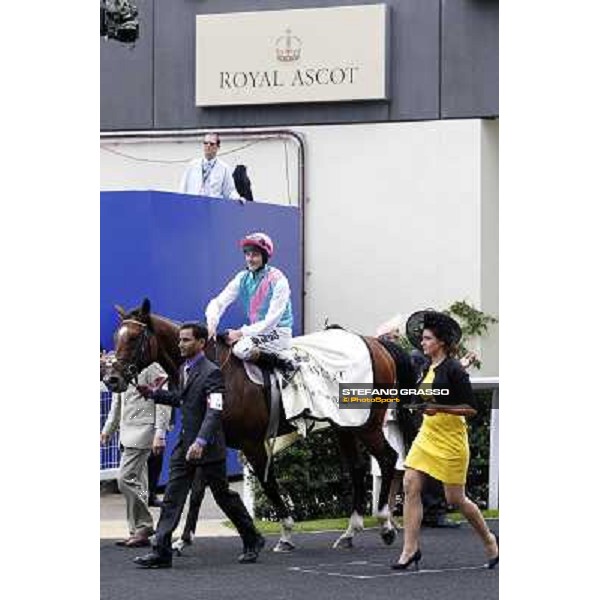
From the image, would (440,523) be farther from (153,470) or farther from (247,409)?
(153,470)

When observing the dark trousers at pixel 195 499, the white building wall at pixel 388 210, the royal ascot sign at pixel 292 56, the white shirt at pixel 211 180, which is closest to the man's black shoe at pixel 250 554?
the dark trousers at pixel 195 499

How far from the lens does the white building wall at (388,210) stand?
2283cm

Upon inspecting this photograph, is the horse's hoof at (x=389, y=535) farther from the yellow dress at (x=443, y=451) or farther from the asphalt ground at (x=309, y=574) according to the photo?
the yellow dress at (x=443, y=451)

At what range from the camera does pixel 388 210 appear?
23.3m

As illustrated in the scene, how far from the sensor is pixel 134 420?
50.8 ft

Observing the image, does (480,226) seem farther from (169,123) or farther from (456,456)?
(456,456)

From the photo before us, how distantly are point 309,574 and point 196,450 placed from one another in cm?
116

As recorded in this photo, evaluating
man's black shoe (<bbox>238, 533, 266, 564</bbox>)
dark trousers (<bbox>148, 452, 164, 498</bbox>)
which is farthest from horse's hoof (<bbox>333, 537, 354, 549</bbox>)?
dark trousers (<bbox>148, 452, 164, 498</bbox>)

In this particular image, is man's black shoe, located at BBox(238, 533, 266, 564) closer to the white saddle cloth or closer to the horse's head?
the white saddle cloth

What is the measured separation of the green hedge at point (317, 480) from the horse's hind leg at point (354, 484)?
78 centimetres

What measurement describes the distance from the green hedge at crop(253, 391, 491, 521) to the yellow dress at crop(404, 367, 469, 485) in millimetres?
4007
